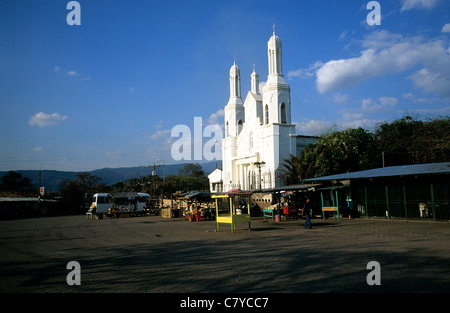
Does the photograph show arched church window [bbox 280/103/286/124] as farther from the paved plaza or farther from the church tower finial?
the paved plaza

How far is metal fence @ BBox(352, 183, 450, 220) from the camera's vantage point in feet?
61.5

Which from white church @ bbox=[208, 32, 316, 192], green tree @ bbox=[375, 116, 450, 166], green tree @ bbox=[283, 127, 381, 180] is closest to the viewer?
green tree @ bbox=[375, 116, 450, 166]

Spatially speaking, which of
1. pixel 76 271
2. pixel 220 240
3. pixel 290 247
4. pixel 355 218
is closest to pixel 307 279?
pixel 290 247

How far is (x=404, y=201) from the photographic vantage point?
20750mm

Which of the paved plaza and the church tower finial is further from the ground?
the church tower finial

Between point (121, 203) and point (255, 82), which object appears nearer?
point (121, 203)

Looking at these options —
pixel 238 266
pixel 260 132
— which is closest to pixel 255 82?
pixel 260 132

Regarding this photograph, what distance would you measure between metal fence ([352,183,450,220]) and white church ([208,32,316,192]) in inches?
581

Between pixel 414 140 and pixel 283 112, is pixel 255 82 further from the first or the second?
pixel 414 140

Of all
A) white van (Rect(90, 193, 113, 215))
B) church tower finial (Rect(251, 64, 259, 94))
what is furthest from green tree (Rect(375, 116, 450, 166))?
white van (Rect(90, 193, 113, 215))

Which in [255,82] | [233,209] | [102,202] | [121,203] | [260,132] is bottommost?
[233,209]

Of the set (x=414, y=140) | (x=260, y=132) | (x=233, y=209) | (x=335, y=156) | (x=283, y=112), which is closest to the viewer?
(x=233, y=209)

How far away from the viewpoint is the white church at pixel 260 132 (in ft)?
138

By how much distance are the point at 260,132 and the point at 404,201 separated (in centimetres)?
2591
